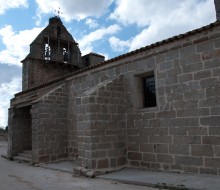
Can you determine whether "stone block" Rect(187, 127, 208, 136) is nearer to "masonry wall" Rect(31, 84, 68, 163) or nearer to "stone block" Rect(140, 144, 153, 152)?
"stone block" Rect(140, 144, 153, 152)

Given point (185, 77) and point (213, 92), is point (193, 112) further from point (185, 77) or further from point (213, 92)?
point (185, 77)

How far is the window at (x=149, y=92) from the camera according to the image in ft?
25.8

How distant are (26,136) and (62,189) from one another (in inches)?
312

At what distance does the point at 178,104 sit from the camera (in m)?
6.84

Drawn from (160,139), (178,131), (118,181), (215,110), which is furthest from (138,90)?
(118,181)

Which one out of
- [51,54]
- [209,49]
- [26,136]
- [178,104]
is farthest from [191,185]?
[51,54]

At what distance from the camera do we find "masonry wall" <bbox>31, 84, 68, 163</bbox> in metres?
9.95

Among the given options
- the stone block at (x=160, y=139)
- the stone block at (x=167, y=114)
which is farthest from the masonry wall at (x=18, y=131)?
the stone block at (x=167, y=114)

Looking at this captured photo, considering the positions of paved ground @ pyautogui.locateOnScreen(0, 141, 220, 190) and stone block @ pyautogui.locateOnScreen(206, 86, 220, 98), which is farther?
stone block @ pyautogui.locateOnScreen(206, 86, 220, 98)

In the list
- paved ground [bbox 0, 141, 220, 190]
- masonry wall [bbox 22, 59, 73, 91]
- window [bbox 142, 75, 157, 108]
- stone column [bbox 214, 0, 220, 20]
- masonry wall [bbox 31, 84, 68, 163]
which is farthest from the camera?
masonry wall [bbox 22, 59, 73, 91]

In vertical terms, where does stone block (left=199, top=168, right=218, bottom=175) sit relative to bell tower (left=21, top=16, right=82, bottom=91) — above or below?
below

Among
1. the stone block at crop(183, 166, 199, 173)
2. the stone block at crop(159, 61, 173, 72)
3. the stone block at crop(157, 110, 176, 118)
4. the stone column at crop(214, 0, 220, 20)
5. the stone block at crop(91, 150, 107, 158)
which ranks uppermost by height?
the stone column at crop(214, 0, 220, 20)

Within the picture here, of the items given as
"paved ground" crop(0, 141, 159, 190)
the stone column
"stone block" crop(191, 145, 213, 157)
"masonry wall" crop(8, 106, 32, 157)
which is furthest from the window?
"masonry wall" crop(8, 106, 32, 157)

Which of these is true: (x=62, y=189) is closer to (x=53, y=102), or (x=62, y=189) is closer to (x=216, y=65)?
(x=216, y=65)
